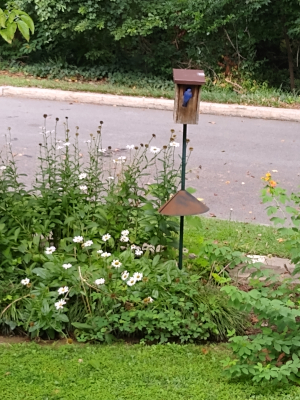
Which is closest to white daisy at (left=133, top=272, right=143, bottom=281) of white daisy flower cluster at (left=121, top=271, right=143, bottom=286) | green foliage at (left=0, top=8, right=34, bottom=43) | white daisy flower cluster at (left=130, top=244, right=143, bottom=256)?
white daisy flower cluster at (left=121, top=271, right=143, bottom=286)

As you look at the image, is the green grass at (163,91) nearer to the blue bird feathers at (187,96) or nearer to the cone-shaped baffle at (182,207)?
the blue bird feathers at (187,96)

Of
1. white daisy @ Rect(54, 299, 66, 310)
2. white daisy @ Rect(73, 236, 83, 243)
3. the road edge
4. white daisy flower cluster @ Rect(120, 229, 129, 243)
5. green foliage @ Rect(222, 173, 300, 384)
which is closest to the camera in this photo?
green foliage @ Rect(222, 173, 300, 384)

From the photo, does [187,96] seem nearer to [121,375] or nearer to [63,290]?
[63,290]

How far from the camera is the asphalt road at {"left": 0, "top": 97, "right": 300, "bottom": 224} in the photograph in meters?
6.08

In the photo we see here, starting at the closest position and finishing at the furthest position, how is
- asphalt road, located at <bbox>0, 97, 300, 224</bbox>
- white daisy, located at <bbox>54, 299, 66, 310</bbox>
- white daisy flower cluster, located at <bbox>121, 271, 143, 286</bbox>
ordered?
white daisy, located at <bbox>54, 299, 66, 310</bbox> → white daisy flower cluster, located at <bbox>121, 271, 143, 286</bbox> → asphalt road, located at <bbox>0, 97, 300, 224</bbox>

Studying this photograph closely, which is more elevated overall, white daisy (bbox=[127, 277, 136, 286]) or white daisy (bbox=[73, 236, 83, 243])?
white daisy (bbox=[73, 236, 83, 243])

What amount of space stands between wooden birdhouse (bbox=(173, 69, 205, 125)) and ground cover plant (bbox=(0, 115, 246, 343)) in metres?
0.58

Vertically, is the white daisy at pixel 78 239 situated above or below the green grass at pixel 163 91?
below

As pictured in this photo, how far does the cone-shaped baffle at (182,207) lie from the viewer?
3.45 m

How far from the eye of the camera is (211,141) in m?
8.17

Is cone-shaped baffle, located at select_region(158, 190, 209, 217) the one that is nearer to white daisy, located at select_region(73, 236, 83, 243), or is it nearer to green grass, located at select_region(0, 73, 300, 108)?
white daisy, located at select_region(73, 236, 83, 243)

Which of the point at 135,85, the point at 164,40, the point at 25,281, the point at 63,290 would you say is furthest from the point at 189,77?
the point at 164,40

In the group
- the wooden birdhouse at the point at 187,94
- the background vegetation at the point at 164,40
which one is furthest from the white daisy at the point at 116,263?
the background vegetation at the point at 164,40

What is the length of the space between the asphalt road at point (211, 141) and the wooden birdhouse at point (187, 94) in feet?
6.70
